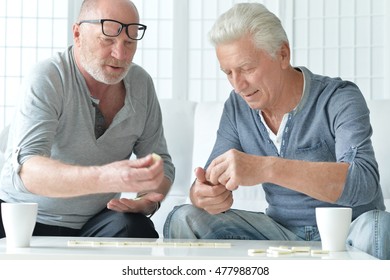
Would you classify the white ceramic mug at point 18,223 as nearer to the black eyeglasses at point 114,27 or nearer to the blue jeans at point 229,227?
the blue jeans at point 229,227

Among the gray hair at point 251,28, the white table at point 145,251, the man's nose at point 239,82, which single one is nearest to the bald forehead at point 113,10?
the gray hair at point 251,28

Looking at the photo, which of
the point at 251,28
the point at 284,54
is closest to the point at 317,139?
the point at 284,54

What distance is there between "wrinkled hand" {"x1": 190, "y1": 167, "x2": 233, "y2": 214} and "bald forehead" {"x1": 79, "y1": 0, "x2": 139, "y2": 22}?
60 centimetres

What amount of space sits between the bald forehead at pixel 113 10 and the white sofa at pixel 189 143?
2.34 feet

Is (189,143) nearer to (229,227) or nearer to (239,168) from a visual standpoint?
(229,227)

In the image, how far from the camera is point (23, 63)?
15.7ft

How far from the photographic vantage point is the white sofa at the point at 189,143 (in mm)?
2844

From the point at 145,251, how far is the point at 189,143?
58.0 inches

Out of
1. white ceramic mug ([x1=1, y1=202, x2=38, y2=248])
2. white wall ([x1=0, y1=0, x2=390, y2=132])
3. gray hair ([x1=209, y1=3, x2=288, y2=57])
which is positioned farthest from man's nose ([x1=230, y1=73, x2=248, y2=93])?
white wall ([x1=0, y1=0, x2=390, y2=132])

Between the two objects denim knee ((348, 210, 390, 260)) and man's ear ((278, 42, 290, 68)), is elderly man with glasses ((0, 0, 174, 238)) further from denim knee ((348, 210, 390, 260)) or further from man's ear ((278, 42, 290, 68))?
denim knee ((348, 210, 390, 260))
